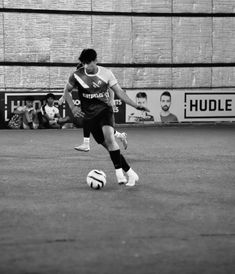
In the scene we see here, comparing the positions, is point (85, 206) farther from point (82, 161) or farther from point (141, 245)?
point (82, 161)

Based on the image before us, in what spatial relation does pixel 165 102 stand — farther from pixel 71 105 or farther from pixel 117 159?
pixel 117 159

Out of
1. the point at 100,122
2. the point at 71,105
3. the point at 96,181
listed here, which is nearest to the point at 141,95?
the point at 71,105

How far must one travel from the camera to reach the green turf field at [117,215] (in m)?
5.40

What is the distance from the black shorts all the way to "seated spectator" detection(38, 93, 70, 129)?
11.2 m

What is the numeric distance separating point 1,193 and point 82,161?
396 cm

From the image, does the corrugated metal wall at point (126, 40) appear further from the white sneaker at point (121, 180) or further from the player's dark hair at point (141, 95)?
the white sneaker at point (121, 180)

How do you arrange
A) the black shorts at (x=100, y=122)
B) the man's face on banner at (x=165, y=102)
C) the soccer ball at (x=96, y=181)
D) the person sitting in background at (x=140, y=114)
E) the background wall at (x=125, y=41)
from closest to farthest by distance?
the soccer ball at (x=96, y=181)
the black shorts at (x=100, y=122)
the background wall at (x=125, y=41)
the person sitting in background at (x=140, y=114)
the man's face on banner at (x=165, y=102)

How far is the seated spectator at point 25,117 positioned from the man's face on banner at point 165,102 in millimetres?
4103

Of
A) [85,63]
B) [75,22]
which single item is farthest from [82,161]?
[75,22]

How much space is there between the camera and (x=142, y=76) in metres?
22.7

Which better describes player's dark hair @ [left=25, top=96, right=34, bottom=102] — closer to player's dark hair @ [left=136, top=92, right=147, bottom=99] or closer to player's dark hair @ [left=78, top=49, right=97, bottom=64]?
player's dark hair @ [left=136, top=92, right=147, bottom=99]

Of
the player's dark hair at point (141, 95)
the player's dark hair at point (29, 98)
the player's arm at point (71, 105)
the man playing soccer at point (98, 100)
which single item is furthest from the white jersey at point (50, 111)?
the man playing soccer at point (98, 100)

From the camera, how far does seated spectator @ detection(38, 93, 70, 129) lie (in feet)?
68.7

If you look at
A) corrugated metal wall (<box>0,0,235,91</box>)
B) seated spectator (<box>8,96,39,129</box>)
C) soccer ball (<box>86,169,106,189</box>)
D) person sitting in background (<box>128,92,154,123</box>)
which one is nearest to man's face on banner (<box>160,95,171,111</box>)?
person sitting in background (<box>128,92,154,123</box>)
